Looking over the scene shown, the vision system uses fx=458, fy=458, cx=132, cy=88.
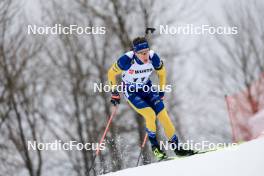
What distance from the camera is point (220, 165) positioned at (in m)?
4.21

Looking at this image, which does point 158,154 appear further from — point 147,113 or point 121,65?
point 121,65

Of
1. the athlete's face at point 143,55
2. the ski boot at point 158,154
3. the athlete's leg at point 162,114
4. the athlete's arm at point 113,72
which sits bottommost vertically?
the ski boot at point 158,154

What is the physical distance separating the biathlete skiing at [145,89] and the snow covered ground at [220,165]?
138 centimetres

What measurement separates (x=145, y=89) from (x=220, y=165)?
2442 millimetres

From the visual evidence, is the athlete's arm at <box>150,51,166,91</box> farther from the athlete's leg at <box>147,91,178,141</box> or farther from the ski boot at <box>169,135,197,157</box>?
the ski boot at <box>169,135,197,157</box>

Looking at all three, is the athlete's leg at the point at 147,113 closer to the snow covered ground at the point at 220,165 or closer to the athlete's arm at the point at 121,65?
the athlete's arm at the point at 121,65

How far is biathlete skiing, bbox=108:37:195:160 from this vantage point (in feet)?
20.7

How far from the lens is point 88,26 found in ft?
43.0

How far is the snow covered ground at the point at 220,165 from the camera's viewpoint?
3.96 m

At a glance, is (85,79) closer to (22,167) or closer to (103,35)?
(103,35)

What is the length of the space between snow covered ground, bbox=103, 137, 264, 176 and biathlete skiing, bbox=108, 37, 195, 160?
1383mm

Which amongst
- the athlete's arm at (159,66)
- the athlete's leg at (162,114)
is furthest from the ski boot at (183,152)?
the athlete's arm at (159,66)

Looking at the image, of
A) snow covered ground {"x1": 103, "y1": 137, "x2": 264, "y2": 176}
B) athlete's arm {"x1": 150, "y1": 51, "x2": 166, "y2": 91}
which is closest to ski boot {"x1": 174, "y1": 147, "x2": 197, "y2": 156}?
athlete's arm {"x1": 150, "y1": 51, "x2": 166, "y2": 91}

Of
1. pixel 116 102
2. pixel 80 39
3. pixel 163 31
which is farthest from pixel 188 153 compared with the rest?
pixel 80 39
